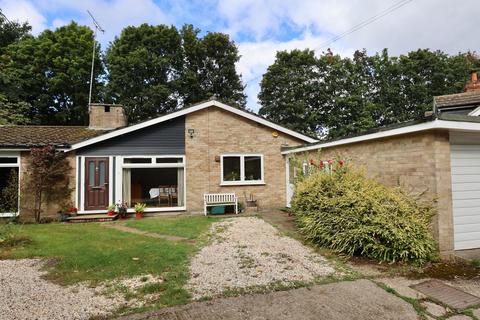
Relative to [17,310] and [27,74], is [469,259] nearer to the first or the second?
[17,310]

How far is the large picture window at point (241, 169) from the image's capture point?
12812mm

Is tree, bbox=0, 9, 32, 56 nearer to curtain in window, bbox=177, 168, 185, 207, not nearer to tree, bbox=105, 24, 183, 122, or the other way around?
tree, bbox=105, 24, 183, 122

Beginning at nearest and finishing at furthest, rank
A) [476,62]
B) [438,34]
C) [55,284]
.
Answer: [55,284], [438,34], [476,62]

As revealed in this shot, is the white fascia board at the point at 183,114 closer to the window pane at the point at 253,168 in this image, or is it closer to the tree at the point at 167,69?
the window pane at the point at 253,168

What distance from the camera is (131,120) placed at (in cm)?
2692

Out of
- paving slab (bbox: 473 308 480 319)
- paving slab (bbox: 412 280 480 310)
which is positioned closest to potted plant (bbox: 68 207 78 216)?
paving slab (bbox: 412 280 480 310)

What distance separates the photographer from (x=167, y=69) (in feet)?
89.1

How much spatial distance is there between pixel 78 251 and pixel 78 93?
24.8 metres

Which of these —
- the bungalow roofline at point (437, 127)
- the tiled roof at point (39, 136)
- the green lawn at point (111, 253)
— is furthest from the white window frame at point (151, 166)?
Answer: the bungalow roofline at point (437, 127)

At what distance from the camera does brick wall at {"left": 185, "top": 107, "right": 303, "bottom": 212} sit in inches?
488

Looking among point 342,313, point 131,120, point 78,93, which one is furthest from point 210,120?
point 78,93

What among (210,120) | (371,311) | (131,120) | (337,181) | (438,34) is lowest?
(371,311)

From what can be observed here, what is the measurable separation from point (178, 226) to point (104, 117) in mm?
8600

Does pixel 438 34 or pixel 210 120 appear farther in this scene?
pixel 438 34
